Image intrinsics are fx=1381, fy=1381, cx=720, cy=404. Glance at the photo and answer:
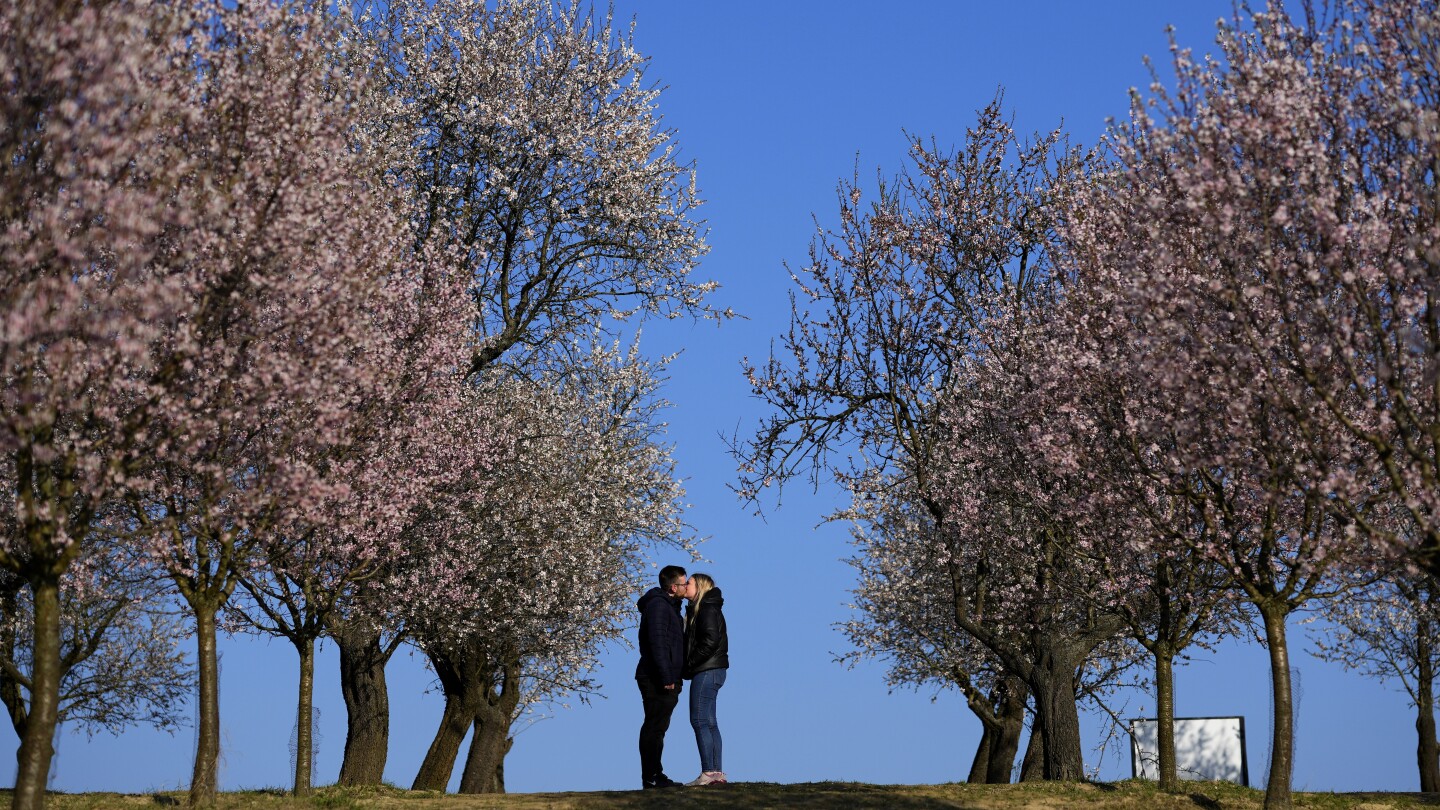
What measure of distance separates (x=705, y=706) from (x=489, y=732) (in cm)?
1483

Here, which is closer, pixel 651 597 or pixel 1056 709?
pixel 651 597

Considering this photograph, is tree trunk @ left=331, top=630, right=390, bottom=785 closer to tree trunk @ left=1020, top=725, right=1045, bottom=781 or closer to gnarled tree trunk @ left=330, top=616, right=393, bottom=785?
gnarled tree trunk @ left=330, top=616, right=393, bottom=785

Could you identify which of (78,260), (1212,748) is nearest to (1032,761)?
(1212,748)

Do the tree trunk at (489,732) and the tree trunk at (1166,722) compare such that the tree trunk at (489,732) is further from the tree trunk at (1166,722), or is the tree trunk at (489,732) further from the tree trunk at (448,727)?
the tree trunk at (1166,722)

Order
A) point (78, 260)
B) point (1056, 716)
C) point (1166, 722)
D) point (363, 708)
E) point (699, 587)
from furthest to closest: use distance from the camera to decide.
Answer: point (363, 708), point (1056, 716), point (1166, 722), point (699, 587), point (78, 260)

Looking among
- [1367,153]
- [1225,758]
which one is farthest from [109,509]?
[1225,758]

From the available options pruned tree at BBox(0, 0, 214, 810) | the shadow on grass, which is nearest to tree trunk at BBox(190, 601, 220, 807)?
pruned tree at BBox(0, 0, 214, 810)

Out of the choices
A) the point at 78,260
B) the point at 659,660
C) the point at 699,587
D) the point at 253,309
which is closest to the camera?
the point at 78,260

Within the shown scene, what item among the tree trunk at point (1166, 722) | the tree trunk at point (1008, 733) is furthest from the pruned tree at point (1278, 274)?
the tree trunk at point (1008, 733)

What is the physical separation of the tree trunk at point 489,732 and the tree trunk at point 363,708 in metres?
3.80

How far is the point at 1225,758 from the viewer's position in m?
30.4

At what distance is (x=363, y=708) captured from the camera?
96.2 ft

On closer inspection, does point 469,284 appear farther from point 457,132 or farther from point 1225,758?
point 1225,758

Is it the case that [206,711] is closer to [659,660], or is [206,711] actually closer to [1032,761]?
[659,660]
